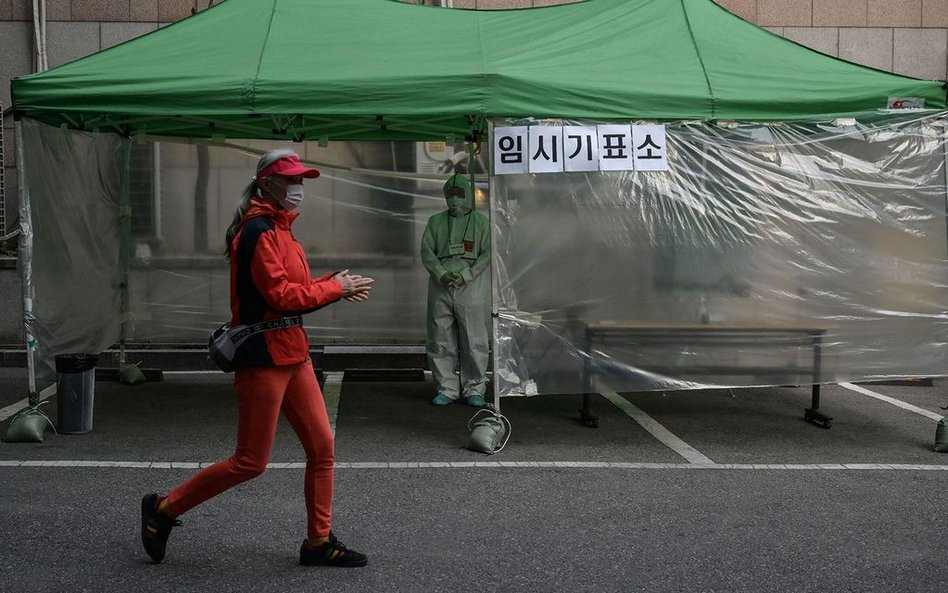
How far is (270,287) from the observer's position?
13.6ft

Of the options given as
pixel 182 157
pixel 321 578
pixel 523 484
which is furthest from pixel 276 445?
pixel 182 157

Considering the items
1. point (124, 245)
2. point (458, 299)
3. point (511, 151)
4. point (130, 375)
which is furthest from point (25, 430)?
point (511, 151)

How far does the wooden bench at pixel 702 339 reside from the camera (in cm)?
712

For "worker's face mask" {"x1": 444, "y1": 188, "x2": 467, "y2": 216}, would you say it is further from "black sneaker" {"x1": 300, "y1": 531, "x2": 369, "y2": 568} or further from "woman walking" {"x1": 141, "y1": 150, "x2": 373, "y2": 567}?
"black sneaker" {"x1": 300, "y1": 531, "x2": 369, "y2": 568}

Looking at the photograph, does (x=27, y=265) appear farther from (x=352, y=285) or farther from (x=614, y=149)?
(x=614, y=149)

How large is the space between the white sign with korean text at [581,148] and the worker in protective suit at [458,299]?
2.01m

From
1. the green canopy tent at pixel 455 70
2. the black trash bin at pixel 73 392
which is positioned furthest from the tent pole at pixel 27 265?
the green canopy tent at pixel 455 70

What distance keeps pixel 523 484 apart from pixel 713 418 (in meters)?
2.82

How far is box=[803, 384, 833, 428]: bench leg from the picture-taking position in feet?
25.9

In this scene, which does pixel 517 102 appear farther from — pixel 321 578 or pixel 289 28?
pixel 321 578

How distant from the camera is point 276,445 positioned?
6980mm

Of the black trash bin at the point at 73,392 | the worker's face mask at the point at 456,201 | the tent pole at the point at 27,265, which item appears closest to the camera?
the tent pole at the point at 27,265

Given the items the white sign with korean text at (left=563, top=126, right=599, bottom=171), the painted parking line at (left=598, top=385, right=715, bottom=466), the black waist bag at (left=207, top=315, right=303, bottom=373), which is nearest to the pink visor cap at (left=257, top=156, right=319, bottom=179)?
the black waist bag at (left=207, top=315, right=303, bottom=373)

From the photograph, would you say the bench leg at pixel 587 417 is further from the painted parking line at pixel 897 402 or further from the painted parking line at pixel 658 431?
the painted parking line at pixel 897 402
